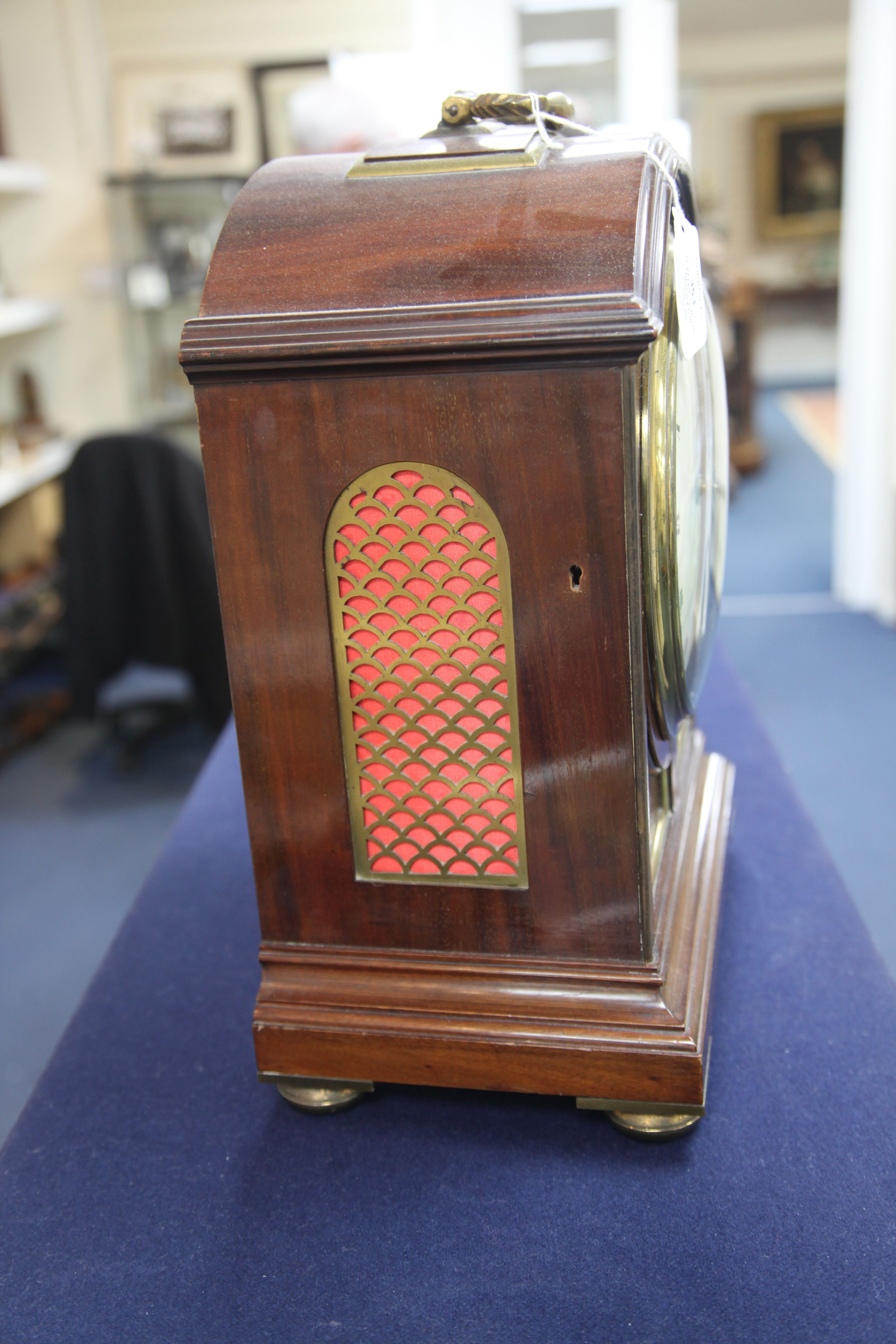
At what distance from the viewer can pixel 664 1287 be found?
0.80 meters

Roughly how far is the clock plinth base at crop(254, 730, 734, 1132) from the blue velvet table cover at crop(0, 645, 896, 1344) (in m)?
0.05

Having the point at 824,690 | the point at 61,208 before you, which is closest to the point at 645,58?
the point at 824,690

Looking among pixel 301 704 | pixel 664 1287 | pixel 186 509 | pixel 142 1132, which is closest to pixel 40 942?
pixel 186 509

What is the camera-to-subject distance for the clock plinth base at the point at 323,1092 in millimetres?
986

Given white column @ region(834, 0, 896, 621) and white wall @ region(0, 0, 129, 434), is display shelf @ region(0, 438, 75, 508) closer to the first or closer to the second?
white wall @ region(0, 0, 129, 434)

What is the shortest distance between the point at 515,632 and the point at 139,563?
278 cm

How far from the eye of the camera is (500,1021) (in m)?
0.94

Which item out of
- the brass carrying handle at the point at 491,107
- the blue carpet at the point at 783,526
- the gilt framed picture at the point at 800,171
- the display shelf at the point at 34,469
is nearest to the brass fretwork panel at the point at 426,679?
the brass carrying handle at the point at 491,107

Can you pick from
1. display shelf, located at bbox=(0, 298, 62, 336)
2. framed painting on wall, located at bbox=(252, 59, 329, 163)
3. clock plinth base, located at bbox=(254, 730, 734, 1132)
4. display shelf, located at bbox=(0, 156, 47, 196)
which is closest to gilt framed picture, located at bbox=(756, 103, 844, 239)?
framed painting on wall, located at bbox=(252, 59, 329, 163)

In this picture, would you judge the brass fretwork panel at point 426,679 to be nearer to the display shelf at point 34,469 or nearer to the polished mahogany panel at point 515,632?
the polished mahogany panel at point 515,632

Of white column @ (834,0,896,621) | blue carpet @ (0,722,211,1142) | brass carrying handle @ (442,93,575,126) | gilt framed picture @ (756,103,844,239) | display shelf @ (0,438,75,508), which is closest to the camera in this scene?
brass carrying handle @ (442,93,575,126)

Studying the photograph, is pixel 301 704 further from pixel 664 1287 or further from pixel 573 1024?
pixel 664 1287

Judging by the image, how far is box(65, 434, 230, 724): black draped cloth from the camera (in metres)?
3.39

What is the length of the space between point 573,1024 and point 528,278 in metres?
0.58
